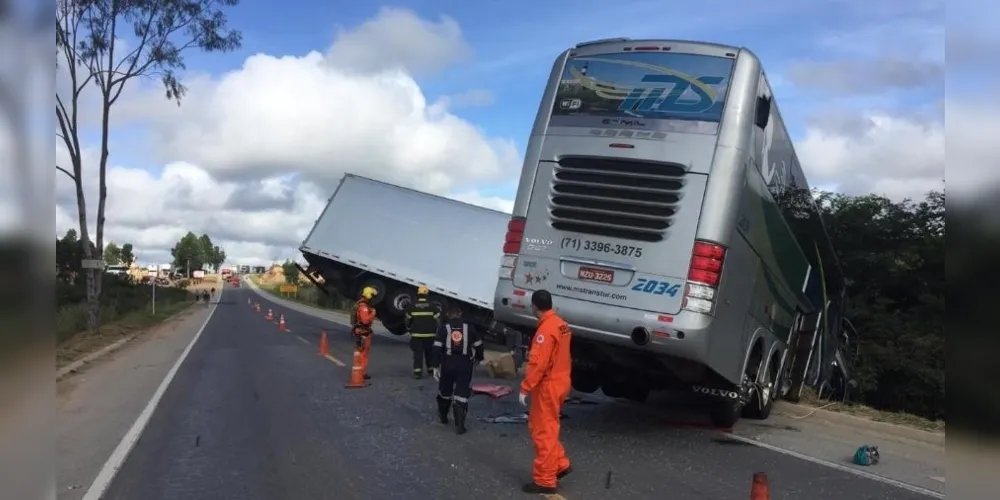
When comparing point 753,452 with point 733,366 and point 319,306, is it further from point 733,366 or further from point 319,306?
point 319,306

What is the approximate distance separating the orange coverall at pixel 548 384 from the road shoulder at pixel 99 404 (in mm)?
3351

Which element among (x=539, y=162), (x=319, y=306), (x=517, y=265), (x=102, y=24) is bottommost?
(x=319, y=306)

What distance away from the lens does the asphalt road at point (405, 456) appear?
19.9 ft

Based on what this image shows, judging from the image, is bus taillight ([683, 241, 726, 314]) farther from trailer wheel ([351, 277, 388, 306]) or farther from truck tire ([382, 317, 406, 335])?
truck tire ([382, 317, 406, 335])

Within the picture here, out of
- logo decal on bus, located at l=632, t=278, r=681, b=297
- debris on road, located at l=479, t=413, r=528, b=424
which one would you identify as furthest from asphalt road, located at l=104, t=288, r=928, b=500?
logo decal on bus, located at l=632, t=278, r=681, b=297

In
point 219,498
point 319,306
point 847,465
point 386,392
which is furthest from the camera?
point 319,306

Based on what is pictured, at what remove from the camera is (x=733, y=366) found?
7.65 meters

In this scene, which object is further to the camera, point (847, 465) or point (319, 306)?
point (319, 306)

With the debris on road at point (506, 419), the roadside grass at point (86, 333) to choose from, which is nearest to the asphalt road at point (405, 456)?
the debris on road at point (506, 419)

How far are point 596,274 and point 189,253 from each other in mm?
153798

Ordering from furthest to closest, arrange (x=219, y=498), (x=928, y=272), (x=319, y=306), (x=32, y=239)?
1. (x=319, y=306)
2. (x=928, y=272)
3. (x=219, y=498)
4. (x=32, y=239)

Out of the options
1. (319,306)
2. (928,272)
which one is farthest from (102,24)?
(319,306)

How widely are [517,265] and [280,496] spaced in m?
3.36

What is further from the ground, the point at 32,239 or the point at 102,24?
the point at 102,24
